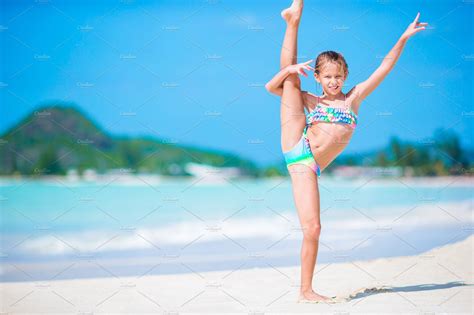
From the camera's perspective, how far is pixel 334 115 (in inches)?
106

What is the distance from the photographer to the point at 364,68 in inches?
160

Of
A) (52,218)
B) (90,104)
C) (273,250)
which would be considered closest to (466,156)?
(273,250)

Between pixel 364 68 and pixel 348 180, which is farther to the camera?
pixel 348 180

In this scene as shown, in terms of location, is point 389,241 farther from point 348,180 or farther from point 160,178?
point 160,178

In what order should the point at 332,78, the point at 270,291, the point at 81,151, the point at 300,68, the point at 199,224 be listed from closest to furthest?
the point at 300,68, the point at 332,78, the point at 270,291, the point at 199,224, the point at 81,151

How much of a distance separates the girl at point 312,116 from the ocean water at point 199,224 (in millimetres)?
948

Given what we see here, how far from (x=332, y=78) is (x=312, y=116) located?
0.54ft

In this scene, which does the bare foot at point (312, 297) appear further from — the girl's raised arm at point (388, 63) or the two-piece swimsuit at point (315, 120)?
the girl's raised arm at point (388, 63)

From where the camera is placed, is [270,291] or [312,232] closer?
[312,232]

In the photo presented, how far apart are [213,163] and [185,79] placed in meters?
1.64

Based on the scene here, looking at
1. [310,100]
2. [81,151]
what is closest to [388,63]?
[310,100]

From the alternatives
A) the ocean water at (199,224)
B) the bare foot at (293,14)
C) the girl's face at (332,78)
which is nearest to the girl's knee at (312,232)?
the girl's face at (332,78)

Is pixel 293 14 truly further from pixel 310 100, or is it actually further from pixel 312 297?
pixel 312 297

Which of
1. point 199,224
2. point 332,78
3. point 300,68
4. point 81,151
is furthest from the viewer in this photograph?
point 81,151
